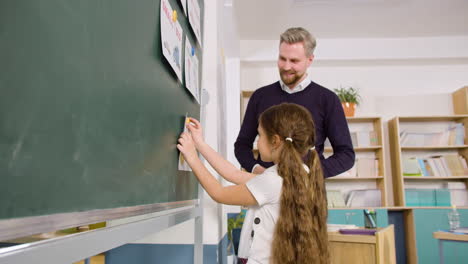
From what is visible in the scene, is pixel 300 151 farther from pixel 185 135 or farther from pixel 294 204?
pixel 185 135

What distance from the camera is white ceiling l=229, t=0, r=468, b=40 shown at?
423 cm

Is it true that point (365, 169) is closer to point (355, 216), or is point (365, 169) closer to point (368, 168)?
point (368, 168)

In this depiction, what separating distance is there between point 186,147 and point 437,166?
4.54m

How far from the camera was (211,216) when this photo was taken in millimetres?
1698

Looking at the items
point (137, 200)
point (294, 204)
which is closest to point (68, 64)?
point (137, 200)

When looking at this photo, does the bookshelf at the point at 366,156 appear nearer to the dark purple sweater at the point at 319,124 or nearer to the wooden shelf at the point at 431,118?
the wooden shelf at the point at 431,118

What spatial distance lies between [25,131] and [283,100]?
1513 mm

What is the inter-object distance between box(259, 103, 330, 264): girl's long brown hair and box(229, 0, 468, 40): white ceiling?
2.95 metres

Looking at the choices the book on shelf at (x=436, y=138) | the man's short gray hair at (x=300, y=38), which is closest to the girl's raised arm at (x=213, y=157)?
the man's short gray hair at (x=300, y=38)

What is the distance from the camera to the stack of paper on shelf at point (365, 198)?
473 cm

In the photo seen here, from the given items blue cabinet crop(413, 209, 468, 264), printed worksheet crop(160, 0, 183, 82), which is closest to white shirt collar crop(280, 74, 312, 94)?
printed worksheet crop(160, 0, 183, 82)

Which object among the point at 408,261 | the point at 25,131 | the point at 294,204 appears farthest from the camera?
the point at 408,261

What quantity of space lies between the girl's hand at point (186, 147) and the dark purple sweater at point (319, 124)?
61 centimetres

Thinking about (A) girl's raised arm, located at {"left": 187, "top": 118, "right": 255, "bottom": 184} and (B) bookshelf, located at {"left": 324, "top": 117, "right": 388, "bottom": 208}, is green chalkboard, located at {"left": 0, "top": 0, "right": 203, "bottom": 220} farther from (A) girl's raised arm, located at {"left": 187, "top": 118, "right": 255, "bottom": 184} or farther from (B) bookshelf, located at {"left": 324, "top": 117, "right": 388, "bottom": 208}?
(B) bookshelf, located at {"left": 324, "top": 117, "right": 388, "bottom": 208}
